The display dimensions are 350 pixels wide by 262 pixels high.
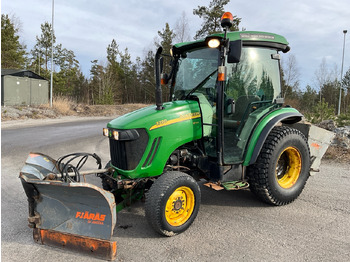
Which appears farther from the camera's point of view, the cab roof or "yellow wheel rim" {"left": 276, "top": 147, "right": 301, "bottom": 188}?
"yellow wheel rim" {"left": 276, "top": 147, "right": 301, "bottom": 188}

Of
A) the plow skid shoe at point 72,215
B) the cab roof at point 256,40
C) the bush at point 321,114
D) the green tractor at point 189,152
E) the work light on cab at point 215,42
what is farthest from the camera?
the bush at point 321,114

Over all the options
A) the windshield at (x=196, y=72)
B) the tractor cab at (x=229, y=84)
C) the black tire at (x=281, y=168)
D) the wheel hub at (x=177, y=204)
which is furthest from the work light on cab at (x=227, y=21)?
the wheel hub at (x=177, y=204)

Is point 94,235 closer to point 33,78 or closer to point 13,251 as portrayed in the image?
point 13,251

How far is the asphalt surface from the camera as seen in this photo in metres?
2.84

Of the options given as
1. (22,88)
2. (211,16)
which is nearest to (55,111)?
(22,88)

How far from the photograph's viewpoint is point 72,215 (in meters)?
2.98

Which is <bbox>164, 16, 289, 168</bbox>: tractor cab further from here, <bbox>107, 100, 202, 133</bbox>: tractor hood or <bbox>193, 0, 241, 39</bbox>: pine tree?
<bbox>193, 0, 241, 39</bbox>: pine tree

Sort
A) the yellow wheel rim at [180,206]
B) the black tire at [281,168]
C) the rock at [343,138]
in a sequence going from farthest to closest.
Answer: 1. the rock at [343,138]
2. the black tire at [281,168]
3. the yellow wheel rim at [180,206]

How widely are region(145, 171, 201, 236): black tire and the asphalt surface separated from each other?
144 millimetres

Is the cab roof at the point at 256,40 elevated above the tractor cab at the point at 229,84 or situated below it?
above

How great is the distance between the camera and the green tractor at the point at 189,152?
2.98m

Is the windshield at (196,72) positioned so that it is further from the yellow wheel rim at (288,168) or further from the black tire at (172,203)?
the yellow wheel rim at (288,168)

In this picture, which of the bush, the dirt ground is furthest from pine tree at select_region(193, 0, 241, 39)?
the bush

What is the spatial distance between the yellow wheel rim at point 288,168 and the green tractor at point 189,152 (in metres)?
0.02
